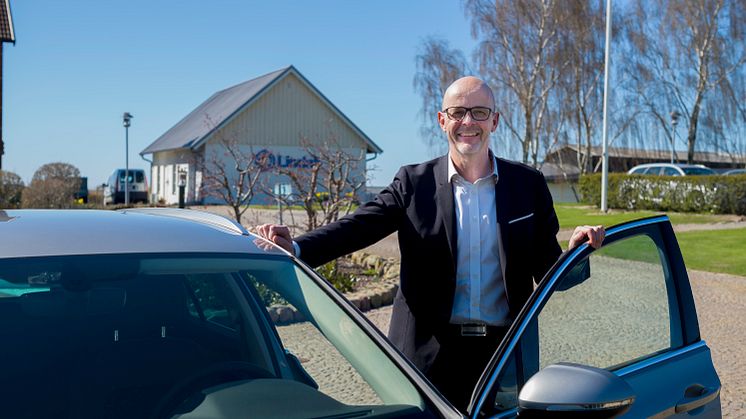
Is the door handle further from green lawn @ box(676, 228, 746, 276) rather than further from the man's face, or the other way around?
green lawn @ box(676, 228, 746, 276)

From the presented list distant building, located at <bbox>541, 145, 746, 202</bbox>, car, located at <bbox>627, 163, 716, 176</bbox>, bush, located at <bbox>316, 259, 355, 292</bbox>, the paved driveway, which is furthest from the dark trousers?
distant building, located at <bbox>541, 145, 746, 202</bbox>

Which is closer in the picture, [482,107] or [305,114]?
[482,107]

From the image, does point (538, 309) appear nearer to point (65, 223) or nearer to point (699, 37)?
point (65, 223)

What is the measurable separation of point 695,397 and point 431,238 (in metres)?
1.03

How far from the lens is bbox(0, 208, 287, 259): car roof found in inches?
86.7

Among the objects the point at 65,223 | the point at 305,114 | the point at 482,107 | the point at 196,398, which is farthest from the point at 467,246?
the point at 305,114

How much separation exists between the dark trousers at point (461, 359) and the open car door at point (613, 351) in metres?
0.23

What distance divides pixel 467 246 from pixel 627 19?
38.4 metres

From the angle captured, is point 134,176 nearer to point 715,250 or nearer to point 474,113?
point 715,250

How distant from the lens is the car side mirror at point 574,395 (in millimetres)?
1890

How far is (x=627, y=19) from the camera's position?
3800cm

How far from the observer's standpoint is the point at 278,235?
2654mm

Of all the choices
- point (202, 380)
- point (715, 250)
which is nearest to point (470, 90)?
point (202, 380)

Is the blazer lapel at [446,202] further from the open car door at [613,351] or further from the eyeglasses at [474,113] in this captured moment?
the open car door at [613,351]
